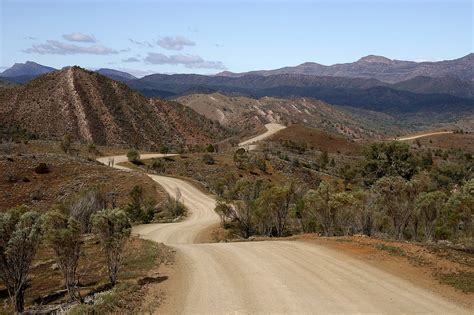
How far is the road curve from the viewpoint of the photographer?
14148 mm

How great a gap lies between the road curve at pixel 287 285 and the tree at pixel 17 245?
5.29 m

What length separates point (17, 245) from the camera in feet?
55.0

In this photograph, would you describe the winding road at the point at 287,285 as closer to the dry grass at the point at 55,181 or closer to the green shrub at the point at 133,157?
Result: the dry grass at the point at 55,181

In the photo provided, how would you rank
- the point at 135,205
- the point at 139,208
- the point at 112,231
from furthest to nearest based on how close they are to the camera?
the point at 135,205 → the point at 139,208 → the point at 112,231

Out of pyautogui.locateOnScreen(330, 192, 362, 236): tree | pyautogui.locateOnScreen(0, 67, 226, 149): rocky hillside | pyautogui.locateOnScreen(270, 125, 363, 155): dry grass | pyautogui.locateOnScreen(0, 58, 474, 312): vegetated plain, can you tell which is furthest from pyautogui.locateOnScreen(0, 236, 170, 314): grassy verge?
pyautogui.locateOnScreen(270, 125, 363, 155): dry grass

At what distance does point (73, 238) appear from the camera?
1669 centimetres

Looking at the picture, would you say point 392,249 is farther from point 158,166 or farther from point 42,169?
point 158,166

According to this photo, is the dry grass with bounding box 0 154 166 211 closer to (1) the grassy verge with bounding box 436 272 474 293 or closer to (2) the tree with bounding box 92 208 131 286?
(2) the tree with bounding box 92 208 131 286

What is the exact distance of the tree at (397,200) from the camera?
27438mm

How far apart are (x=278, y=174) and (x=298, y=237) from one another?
43291 mm

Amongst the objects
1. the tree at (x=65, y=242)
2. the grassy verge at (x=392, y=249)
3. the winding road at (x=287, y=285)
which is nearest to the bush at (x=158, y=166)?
the winding road at (x=287, y=285)

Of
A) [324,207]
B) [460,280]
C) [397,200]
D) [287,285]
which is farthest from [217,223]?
[460,280]

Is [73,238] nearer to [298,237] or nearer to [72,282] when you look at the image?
[72,282]

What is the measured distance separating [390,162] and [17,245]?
5120 cm
